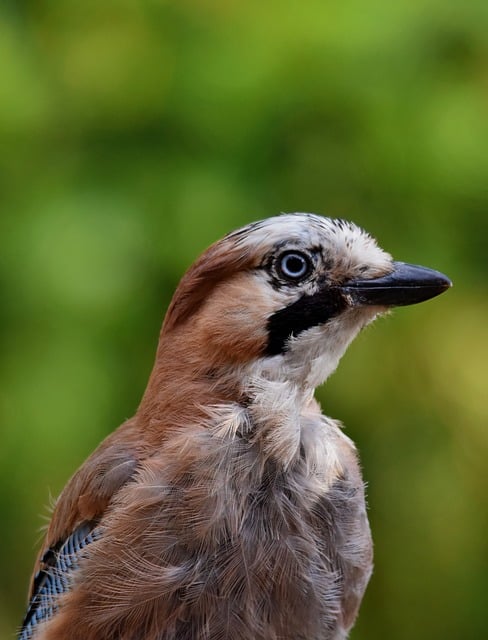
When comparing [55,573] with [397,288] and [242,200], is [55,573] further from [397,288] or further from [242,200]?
[242,200]

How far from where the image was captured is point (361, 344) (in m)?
4.20

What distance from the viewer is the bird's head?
9.23 ft

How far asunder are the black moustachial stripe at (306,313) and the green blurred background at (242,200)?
1.16m

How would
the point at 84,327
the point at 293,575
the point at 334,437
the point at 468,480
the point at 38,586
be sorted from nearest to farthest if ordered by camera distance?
1. the point at 293,575
2. the point at 334,437
3. the point at 38,586
4. the point at 84,327
5. the point at 468,480

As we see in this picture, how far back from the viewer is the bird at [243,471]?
271cm

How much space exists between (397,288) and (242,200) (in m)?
1.30

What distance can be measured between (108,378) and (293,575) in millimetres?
1413

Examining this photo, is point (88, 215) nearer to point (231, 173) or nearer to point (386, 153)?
point (231, 173)

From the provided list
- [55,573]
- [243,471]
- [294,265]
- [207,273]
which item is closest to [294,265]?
[294,265]

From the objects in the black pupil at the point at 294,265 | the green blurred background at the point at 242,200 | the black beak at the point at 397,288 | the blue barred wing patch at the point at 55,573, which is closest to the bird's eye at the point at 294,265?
the black pupil at the point at 294,265

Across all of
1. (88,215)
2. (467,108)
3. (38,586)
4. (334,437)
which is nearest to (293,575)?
(334,437)

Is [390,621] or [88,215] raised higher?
[88,215]

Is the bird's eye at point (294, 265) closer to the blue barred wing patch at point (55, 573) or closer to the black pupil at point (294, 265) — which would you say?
the black pupil at point (294, 265)

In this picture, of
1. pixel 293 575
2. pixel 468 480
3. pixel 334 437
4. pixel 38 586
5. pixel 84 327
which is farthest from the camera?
pixel 468 480
